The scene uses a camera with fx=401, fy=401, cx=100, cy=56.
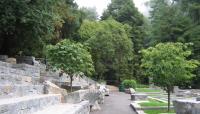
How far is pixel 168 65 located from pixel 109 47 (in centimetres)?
3454

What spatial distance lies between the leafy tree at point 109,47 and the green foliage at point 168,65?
32.0m

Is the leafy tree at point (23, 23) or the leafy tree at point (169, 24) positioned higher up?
the leafy tree at point (169, 24)

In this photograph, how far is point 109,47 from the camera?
2073 inches

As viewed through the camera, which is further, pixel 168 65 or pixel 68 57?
pixel 168 65

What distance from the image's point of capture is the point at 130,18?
69000 millimetres

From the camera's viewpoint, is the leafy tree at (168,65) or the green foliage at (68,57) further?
the leafy tree at (168,65)

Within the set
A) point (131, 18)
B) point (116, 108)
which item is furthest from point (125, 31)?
point (116, 108)

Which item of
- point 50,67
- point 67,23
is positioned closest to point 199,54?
point 67,23

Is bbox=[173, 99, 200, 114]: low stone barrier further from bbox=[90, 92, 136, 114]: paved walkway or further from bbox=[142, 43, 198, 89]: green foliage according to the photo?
bbox=[142, 43, 198, 89]: green foliage

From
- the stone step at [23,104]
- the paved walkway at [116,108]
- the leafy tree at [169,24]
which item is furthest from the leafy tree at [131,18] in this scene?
the stone step at [23,104]

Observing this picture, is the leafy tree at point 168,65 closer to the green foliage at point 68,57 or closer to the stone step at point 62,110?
the green foliage at point 68,57

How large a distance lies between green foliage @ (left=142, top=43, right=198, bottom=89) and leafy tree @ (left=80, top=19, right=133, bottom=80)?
3198cm

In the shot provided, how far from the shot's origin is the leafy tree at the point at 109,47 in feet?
173

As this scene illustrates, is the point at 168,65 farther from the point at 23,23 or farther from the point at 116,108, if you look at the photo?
the point at 23,23
